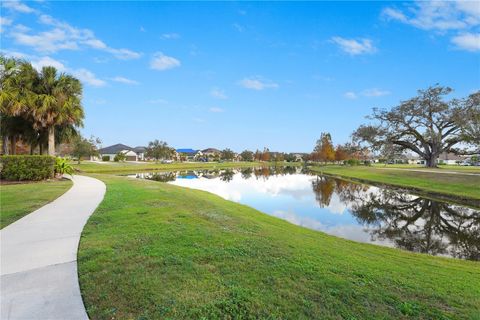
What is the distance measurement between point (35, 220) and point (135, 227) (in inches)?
124

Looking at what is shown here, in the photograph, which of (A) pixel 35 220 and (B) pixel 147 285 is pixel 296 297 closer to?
(B) pixel 147 285

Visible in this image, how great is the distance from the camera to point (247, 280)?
4.43m

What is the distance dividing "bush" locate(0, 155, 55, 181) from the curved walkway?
10.5 metres

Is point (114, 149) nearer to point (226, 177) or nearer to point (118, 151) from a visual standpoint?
point (118, 151)

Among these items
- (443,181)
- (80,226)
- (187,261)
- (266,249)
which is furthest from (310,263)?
(443,181)

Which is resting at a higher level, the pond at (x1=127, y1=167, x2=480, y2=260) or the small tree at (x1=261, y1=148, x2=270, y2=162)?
the small tree at (x1=261, y1=148, x2=270, y2=162)

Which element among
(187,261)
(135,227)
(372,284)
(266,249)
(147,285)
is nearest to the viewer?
(147,285)

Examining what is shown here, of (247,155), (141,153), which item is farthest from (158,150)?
(247,155)

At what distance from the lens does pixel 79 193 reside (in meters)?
13.3

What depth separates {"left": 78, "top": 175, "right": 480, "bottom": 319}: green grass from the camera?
3711 mm

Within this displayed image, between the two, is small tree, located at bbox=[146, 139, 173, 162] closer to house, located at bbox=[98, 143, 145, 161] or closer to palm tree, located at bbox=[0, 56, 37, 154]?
house, located at bbox=[98, 143, 145, 161]

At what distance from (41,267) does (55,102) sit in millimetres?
22229

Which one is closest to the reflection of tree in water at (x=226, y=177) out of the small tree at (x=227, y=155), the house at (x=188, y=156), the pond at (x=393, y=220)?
the pond at (x=393, y=220)

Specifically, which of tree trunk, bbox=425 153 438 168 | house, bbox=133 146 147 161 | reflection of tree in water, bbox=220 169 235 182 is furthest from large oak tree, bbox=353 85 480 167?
house, bbox=133 146 147 161
